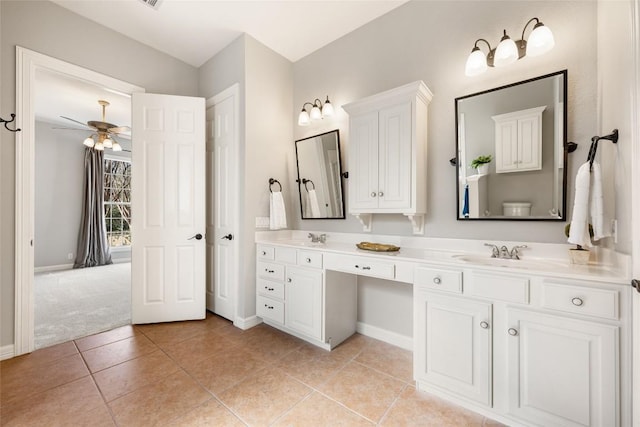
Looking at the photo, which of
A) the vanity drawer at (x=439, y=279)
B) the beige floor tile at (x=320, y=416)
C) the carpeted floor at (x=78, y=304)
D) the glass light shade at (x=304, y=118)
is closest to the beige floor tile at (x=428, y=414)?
the beige floor tile at (x=320, y=416)

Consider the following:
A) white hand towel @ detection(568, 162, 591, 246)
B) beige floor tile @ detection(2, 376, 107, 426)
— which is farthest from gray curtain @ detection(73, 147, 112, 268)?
white hand towel @ detection(568, 162, 591, 246)

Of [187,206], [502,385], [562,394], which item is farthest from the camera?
[187,206]

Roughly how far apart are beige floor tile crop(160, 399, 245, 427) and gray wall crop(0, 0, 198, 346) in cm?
180

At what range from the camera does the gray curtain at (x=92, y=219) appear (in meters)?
5.48

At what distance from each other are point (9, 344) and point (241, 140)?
2521 millimetres

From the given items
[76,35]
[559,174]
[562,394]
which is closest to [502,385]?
[562,394]

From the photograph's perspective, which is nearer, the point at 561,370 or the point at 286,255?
the point at 561,370

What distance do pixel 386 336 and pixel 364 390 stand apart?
74 centimetres

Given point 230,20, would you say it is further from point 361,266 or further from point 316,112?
point 361,266

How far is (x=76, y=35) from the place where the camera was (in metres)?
2.43

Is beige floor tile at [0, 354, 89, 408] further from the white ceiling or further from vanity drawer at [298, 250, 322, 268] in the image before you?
the white ceiling

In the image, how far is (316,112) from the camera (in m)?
2.75

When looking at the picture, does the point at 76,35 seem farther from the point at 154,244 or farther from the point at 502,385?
the point at 502,385

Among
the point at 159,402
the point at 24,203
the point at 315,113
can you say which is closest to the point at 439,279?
the point at 159,402
